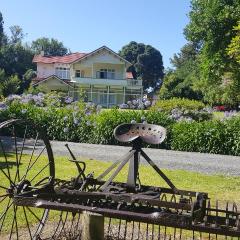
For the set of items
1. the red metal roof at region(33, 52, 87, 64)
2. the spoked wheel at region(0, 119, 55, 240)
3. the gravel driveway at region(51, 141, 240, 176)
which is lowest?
the gravel driveway at region(51, 141, 240, 176)

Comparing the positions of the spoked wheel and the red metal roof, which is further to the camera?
the red metal roof

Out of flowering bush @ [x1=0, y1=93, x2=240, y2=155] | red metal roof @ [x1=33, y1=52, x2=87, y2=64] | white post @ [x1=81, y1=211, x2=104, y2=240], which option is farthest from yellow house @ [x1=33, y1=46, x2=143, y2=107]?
white post @ [x1=81, y1=211, x2=104, y2=240]

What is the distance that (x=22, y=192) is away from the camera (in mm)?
3793

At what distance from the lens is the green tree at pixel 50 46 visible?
94.8 metres

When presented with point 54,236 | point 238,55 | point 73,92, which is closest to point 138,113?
point 238,55

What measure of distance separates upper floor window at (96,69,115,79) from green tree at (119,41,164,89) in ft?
113

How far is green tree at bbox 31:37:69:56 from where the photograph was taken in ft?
311

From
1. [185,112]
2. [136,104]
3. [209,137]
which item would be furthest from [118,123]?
[185,112]

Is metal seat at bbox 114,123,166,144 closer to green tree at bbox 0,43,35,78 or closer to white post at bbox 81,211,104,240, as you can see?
white post at bbox 81,211,104,240

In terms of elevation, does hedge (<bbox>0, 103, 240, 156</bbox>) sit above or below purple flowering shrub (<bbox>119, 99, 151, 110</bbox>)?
below

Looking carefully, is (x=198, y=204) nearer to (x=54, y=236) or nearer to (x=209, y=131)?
(x=54, y=236)

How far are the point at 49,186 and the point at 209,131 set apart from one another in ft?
33.5

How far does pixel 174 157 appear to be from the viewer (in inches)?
484

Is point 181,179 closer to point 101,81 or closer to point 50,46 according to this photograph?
point 101,81
